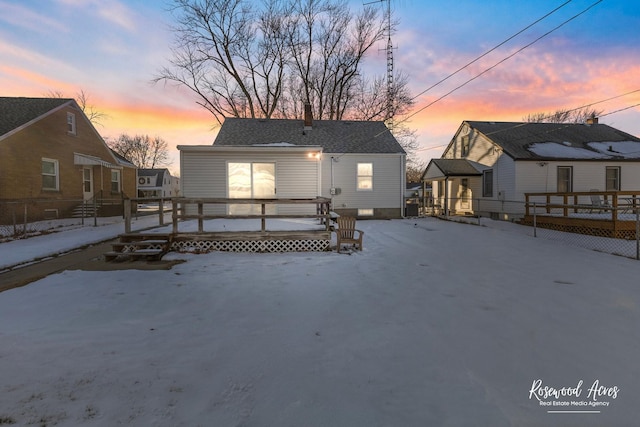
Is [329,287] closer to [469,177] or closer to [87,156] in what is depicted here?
[469,177]

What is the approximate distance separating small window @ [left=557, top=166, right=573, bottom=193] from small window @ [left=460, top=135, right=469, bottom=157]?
5.73 metres

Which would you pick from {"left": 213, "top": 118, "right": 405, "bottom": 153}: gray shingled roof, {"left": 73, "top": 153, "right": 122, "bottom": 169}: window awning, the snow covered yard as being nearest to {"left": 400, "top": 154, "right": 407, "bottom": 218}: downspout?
{"left": 213, "top": 118, "right": 405, "bottom": 153}: gray shingled roof

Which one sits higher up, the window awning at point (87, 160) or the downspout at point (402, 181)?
the window awning at point (87, 160)

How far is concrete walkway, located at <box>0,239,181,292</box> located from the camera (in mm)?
5718

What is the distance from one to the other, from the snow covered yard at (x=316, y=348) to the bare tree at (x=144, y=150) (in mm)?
72395

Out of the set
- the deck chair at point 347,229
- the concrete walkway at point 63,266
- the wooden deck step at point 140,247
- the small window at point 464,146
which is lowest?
the concrete walkway at point 63,266

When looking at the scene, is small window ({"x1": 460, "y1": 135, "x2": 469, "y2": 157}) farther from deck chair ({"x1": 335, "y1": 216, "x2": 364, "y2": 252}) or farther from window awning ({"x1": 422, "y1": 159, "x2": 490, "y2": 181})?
deck chair ({"x1": 335, "y1": 216, "x2": 364, "y2": 252})

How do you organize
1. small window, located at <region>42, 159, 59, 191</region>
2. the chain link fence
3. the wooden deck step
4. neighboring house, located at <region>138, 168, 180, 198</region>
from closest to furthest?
1. the wooden deck step
2. the chain link fence
3. small window, located at <region>42, 159, 59, 191</region>
4. neighboring house, located at <region>138, 168, 180, 198</region>

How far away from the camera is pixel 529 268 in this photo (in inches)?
256

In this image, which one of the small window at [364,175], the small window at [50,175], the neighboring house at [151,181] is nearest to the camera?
the small window at [50,175]

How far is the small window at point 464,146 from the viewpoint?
70.3ft

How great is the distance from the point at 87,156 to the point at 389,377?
22452 mm

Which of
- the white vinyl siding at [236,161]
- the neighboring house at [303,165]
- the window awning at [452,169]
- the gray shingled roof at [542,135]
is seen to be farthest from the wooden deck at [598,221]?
the white vinyl siding at [236,161]

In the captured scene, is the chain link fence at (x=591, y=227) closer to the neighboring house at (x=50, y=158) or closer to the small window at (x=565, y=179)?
the small window at (x=565, y=179)
